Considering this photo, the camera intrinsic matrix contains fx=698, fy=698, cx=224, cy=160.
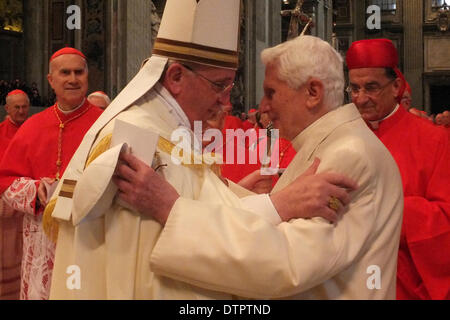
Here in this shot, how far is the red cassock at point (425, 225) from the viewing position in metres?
3.35

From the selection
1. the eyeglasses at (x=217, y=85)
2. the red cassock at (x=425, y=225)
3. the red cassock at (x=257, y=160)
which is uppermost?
the eyeglasses at (x=217, y=85)

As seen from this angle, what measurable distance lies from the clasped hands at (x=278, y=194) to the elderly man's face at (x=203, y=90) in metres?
0.34

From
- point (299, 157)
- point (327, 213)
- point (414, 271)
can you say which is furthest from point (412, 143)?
point (327, 213)

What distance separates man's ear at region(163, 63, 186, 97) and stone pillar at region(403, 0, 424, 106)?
29118mm

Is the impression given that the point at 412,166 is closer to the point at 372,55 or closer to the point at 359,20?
A: the point at 372,55

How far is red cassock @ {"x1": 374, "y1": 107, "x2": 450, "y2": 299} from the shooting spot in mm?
3354

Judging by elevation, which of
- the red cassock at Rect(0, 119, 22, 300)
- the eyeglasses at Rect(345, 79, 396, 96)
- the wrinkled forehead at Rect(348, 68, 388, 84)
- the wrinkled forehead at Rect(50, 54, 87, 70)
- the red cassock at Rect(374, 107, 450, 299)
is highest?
the wrinkled forehead at Rect(50, 54, 87, 70)

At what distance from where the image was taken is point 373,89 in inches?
148

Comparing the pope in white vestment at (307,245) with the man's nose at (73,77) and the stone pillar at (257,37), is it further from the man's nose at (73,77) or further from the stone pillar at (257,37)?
the stone pillar at (257,37)

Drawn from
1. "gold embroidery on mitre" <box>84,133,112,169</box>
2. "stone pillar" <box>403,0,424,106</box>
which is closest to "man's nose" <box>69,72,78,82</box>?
"gold embroidery on mitre" <box>84,133,112,169</box>

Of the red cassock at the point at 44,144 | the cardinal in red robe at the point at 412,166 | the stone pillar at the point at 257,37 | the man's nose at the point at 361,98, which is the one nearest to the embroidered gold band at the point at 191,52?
the cardinal in red robe at the point at 412,166

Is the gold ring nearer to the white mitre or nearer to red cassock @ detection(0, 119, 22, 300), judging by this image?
the white mitre

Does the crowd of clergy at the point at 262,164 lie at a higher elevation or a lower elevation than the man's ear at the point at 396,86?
lower
